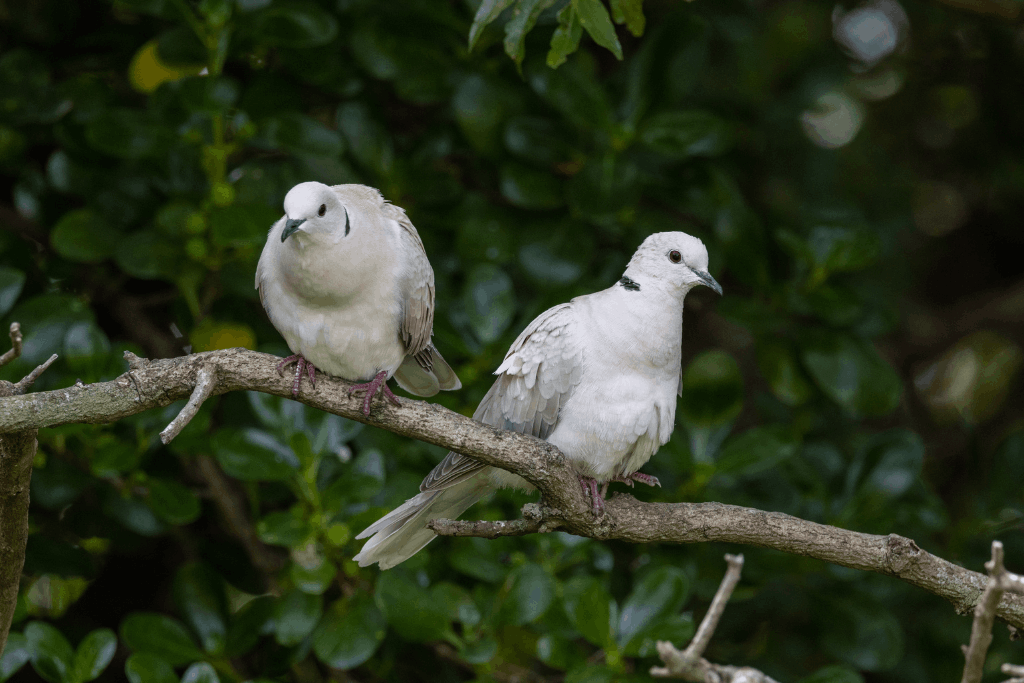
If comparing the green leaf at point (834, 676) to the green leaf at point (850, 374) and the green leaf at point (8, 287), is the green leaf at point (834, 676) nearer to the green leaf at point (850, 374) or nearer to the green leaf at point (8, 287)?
the green leaf at point (850, 374)

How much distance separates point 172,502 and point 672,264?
1.57 metres

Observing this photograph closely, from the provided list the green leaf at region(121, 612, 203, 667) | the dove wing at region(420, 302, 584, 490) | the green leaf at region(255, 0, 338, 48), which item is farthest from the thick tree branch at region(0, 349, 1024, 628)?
the green leaf at region(255, 0, 338, 48)

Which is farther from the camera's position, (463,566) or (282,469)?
(463,566)

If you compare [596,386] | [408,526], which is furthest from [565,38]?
[408,526]

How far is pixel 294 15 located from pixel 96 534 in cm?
168

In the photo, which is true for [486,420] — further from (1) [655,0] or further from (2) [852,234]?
(1) [655,0]

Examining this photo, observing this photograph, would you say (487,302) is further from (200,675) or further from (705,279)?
(200,675)

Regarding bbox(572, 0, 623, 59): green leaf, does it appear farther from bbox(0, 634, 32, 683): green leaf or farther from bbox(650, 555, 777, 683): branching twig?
bbox(0, 634, 32, 683): green leaf

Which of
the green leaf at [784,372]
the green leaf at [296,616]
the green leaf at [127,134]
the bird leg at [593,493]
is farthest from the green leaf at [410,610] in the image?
the green leaf at [127,134]

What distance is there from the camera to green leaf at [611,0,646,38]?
1.57 metres

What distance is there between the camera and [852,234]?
2.78m

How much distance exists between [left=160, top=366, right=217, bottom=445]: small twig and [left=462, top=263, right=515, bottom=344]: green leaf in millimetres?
958

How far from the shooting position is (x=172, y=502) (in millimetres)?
2400

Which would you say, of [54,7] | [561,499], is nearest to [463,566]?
[561,499]
